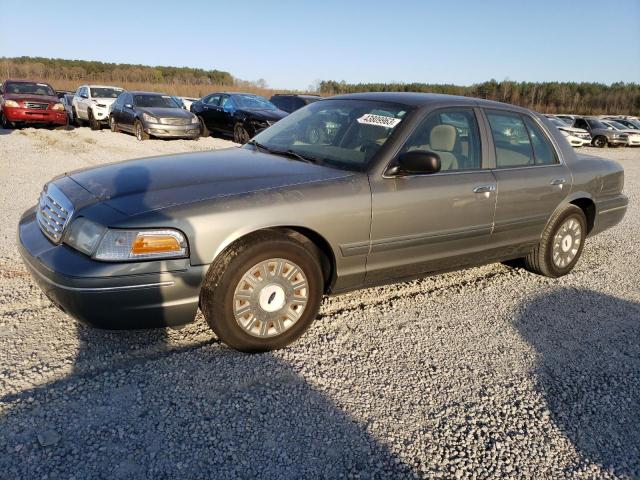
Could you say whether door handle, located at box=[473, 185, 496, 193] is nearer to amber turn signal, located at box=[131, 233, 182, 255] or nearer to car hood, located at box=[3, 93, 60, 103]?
amber turn signal, located at box=[131, 233, 182, 255]

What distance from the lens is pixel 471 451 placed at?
2.48 metres

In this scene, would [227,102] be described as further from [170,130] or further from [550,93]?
[550,93]

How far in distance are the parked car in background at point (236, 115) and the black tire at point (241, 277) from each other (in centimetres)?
1107

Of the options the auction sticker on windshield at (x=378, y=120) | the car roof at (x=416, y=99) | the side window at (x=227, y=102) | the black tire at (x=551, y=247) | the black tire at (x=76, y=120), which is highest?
the car roof at (x=416, y=99)

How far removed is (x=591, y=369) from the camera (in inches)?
130

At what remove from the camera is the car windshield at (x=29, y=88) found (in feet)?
54.5

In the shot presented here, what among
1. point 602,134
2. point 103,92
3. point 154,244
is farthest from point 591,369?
point 602,134

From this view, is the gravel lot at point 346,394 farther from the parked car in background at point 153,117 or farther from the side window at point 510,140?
the parked car in background at point 153,117

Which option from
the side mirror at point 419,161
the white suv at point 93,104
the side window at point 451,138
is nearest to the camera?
the side mirror at point 419,161

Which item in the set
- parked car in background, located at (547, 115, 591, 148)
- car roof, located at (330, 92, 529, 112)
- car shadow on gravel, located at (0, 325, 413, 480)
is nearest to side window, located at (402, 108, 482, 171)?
car roof, located at (330, 92, 529, 112)

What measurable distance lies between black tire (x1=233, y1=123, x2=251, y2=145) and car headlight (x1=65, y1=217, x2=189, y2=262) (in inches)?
476

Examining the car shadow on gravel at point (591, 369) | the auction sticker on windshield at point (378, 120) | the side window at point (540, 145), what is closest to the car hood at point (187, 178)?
the auction sticker on windshield at point (378, 120)

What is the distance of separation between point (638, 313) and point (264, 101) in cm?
1336

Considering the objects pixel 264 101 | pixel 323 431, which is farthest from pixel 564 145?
pixel 264 101
